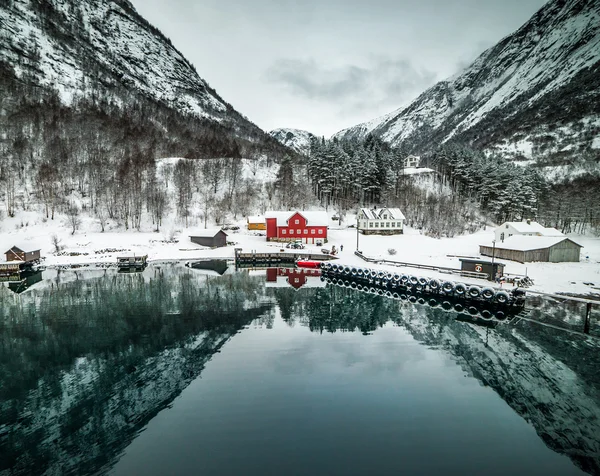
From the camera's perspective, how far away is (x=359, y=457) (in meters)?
11.6

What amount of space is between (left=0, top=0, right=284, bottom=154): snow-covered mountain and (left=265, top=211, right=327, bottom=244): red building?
81100 millimetres

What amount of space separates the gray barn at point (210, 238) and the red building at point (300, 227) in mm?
9859

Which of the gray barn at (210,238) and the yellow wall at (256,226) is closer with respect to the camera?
the gray barn at (210,238)

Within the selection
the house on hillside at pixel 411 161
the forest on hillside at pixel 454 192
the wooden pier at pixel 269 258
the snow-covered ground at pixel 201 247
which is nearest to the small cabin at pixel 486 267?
the snow-covered ground at pixel 201 247

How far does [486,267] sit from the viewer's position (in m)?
35.8

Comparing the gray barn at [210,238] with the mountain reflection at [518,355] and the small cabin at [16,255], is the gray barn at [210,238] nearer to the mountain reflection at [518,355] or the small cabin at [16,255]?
the small cabin at [16,255]

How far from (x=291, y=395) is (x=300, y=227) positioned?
161ft

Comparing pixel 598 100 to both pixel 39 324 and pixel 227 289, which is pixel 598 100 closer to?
pixel 227 289

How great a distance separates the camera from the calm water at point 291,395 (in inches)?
460

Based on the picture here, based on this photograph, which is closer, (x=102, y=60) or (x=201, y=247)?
(x=201, y=247)

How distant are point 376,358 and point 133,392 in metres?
13.5

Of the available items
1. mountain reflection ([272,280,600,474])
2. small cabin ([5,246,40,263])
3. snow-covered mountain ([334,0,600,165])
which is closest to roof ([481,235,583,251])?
mountain reflection ([272,280,600,474])

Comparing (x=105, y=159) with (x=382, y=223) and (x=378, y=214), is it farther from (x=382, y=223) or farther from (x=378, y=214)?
(x=382, y=223)

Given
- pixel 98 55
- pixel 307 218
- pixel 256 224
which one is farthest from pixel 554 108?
pixel 98 55
